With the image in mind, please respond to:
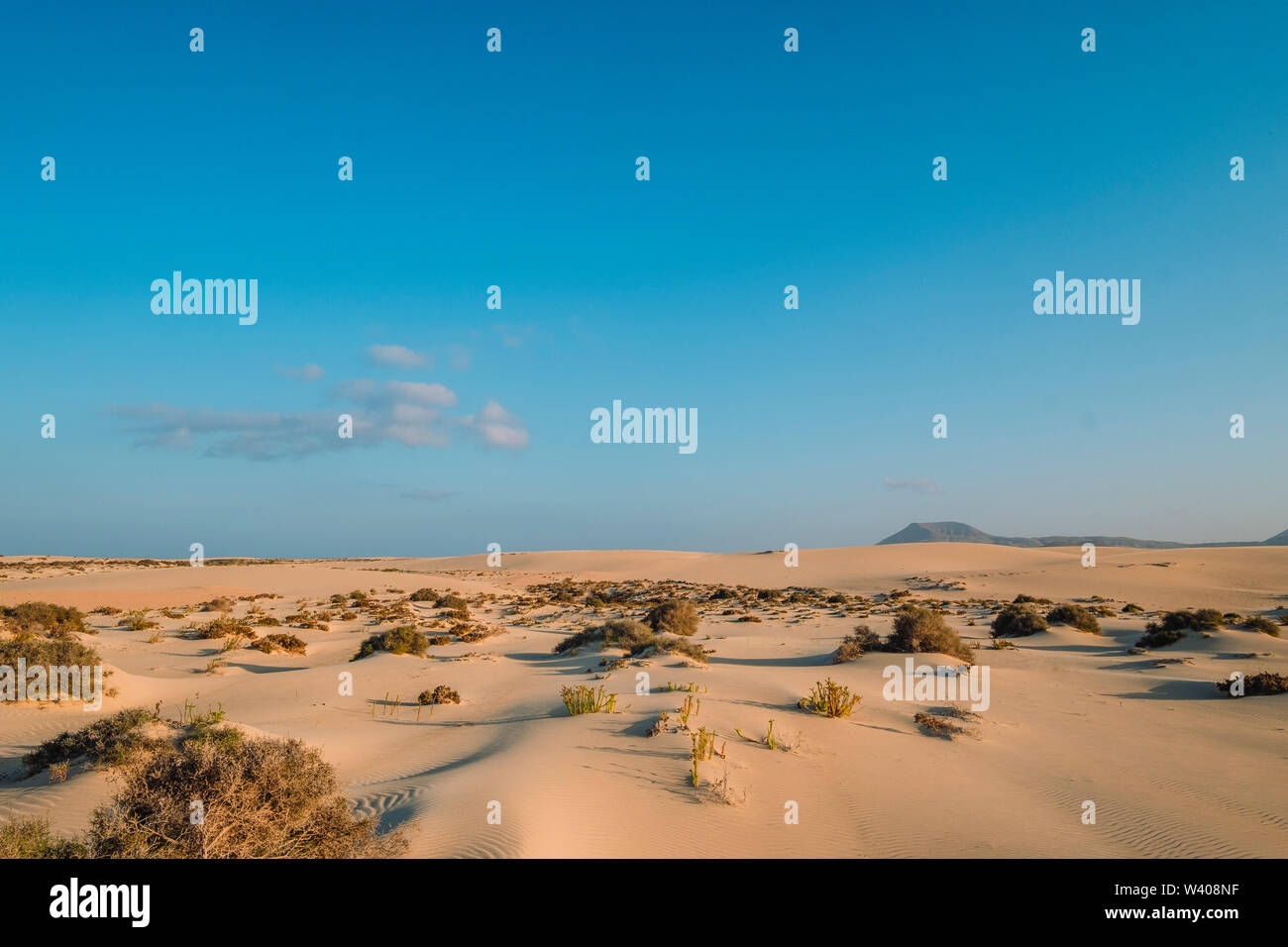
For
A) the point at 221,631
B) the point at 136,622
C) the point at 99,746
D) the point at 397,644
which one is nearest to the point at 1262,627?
the point at 397,644

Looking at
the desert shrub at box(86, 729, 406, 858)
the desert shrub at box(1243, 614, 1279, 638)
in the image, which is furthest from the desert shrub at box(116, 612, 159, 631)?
the desert shrub at box(1243, 614, 1279, 638)

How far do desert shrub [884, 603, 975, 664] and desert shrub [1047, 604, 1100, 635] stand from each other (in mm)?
8308

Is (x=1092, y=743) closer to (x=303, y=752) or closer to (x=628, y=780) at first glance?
(x=628, y=780)

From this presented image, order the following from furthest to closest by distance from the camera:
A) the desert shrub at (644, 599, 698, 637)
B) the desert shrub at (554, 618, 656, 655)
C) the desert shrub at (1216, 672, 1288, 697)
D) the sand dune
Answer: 1. the desert shrub at (644, 599, 698, 637)
2. the desert shrub at (554, 618, 656, 655)
3. the desert shrub at (1216, 672, 1288, 697)
4. the sand dune

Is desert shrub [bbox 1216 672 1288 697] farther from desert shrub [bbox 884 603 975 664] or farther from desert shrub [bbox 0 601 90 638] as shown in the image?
desert shrub [bbox 0 601 90 638]

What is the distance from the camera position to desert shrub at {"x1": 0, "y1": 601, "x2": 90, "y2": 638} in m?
18.7

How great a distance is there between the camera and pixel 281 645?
761 inches

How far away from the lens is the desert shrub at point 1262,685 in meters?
12.5

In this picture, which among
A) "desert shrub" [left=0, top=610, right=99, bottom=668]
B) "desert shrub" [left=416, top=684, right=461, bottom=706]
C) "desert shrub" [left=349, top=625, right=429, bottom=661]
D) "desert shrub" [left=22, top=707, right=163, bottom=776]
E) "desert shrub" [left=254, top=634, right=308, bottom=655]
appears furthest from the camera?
"desert shrub" [left=254, top=634, right=308, bottom=655]

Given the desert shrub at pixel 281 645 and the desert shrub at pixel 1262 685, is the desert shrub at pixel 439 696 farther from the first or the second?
the desert shrub at pixel 1262 685
